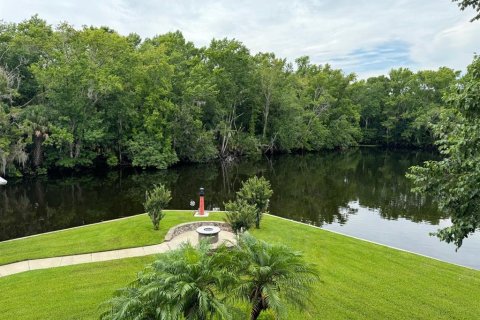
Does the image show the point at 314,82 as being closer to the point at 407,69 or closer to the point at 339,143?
the point at 339,143

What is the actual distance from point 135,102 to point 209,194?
15.0m

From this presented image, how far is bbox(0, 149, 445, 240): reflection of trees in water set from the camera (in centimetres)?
2047

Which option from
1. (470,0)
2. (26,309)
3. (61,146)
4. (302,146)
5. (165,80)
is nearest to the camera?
(470,0)

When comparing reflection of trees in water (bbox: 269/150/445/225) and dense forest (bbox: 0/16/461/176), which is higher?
dense forest (bbox: 0/16/461/176)

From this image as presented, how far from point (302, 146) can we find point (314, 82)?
11999mm

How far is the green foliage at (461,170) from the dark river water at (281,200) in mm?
10615

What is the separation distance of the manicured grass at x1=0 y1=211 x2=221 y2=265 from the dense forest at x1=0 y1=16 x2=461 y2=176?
15527 mm

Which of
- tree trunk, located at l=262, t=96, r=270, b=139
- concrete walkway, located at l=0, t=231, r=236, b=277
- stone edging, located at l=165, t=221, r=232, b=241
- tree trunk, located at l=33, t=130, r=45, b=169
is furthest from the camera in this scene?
tree trunk, located at l=262, t=96, r=270, b=139

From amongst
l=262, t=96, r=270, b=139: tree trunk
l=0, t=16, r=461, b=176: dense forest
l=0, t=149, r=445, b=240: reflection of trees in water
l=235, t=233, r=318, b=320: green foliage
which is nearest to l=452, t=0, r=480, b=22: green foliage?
l=235, t=233, r=318, b=320: green foliage

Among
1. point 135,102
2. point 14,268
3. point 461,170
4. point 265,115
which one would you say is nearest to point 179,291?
point 461,170

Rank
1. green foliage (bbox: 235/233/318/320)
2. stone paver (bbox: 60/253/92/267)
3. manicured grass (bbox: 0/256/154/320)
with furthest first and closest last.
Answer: stone paver (bbox: 60/253/92/267)
manicured grass (bbox: 0/256/154/320)
green foliage (bbox: 235/233/318/320)

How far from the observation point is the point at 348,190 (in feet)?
97.1

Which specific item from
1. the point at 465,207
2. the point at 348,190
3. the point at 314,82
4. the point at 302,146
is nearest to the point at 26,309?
the point at 465,207

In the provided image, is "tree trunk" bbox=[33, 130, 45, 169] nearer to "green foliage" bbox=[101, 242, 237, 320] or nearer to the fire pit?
the fire pit
